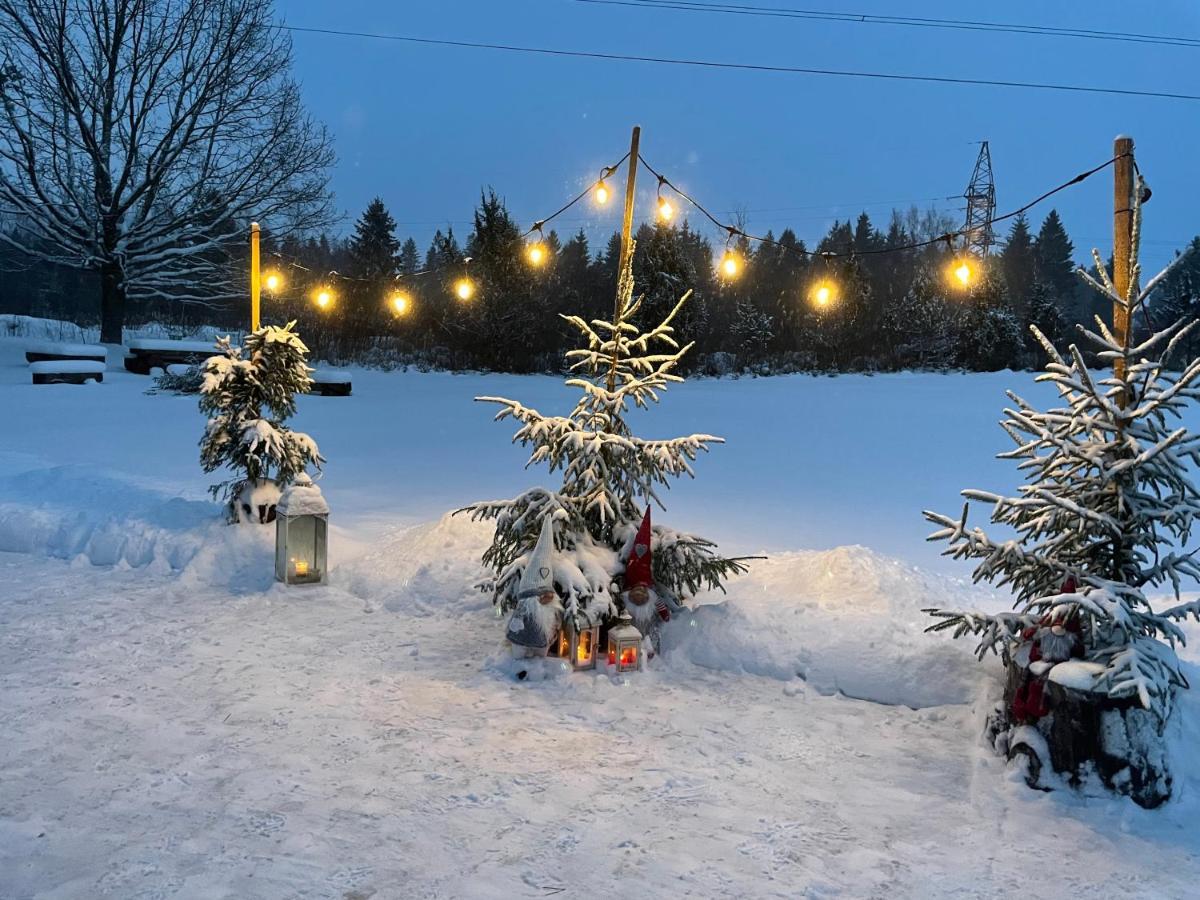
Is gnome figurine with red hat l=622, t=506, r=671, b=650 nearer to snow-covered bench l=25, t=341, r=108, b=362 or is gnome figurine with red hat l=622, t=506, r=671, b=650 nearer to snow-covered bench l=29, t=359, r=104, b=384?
snow-covered bench l=29, t=359, r=104, b=384

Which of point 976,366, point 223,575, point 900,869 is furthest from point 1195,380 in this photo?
point 976,366

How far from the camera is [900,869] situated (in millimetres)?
3449

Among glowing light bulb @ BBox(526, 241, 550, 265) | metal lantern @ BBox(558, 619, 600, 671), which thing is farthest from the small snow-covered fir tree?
glowing light bulb @ BBox(526, 241, 550, 265)

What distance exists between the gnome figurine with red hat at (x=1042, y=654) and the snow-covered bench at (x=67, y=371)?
2259cm

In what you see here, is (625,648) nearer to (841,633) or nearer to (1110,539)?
(841,633)

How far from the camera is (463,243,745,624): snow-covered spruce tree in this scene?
5.99 metres

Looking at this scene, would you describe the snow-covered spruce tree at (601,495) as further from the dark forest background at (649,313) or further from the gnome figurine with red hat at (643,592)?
the dark forest background at (649,313)

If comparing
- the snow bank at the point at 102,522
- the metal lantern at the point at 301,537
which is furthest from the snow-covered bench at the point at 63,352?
the metal lantern at the point at 301,537

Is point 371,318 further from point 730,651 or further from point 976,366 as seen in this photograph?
point 730,651

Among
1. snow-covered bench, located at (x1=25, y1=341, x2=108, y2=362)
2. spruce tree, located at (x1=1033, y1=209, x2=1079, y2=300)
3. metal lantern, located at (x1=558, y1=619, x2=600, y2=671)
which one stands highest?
spruce tree, located at (x1=1033, y1=209, x2=1079, y2=300)

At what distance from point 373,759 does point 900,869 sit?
2.54 metres

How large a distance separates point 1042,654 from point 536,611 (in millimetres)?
2921

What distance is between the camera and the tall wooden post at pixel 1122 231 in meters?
4.57

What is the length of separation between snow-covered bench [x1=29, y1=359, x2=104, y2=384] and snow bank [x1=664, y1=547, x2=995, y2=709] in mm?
20214
